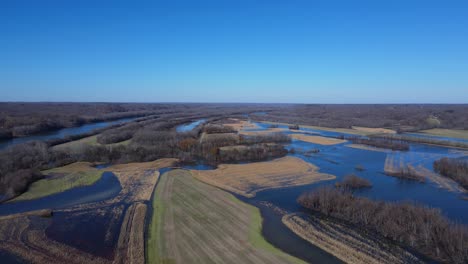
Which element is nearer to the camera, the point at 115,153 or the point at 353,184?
the point at 353,184

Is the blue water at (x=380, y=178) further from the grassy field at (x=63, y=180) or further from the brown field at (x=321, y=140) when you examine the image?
the grassy field at (x=63, y=180)

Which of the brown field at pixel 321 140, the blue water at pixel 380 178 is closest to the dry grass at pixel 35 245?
the blue water at pixel 380 178

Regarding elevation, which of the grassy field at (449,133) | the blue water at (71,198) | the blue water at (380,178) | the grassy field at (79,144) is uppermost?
the grassy field at (79,144)

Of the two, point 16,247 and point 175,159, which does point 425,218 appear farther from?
point 175,159

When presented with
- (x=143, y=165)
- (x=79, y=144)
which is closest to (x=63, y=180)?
(x=143, y=165)

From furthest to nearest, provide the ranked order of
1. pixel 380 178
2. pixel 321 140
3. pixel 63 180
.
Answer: pixel 321 140, pixel 380 178, pixel 63 180

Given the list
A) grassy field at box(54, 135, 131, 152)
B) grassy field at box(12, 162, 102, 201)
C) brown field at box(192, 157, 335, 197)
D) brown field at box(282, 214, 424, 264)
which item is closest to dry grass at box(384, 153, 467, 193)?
brown field at box(192, 157, 335, 197)

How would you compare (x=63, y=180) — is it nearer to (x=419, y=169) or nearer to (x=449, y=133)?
(x=419, y=169)
